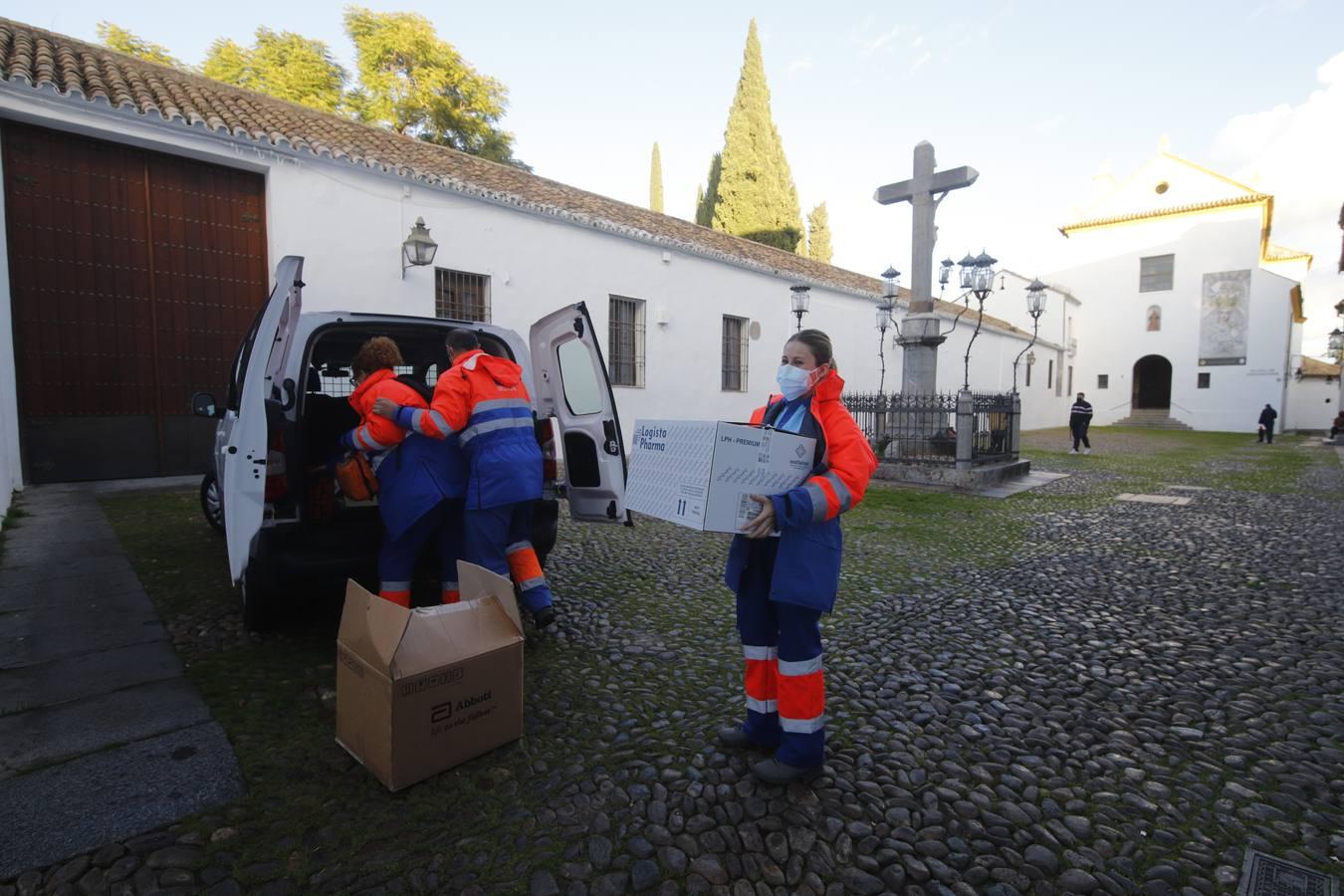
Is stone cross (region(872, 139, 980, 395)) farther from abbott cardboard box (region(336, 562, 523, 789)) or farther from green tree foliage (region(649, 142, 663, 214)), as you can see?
green tree foliage (region(649, 142, 663, 214))

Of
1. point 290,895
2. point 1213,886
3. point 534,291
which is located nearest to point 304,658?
point 290,895

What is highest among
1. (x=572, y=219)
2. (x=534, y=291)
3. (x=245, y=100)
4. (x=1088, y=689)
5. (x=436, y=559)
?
(x=245, y=100)

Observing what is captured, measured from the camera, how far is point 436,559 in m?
3.80

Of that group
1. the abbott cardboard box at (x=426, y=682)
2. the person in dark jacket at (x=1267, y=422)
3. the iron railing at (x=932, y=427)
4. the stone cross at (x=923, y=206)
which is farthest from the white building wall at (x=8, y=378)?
the person in dark jacket at (x=1267, y=422)

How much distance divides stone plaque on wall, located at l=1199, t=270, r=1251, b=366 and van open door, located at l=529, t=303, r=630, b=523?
1512 inches

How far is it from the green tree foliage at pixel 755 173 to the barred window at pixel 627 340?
17774 millimetres

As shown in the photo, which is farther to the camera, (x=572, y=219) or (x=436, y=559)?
(x=572, y=219)

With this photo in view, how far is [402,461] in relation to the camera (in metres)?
3.33

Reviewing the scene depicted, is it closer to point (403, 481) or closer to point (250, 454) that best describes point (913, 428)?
point (403, 481)

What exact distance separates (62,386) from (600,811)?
31.8 ft

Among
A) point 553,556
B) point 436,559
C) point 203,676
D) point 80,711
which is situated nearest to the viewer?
point 80,711

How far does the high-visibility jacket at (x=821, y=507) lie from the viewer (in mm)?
2209

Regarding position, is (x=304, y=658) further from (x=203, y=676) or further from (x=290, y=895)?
(x=290, y=895)

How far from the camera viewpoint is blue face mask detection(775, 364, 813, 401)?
242 cm
